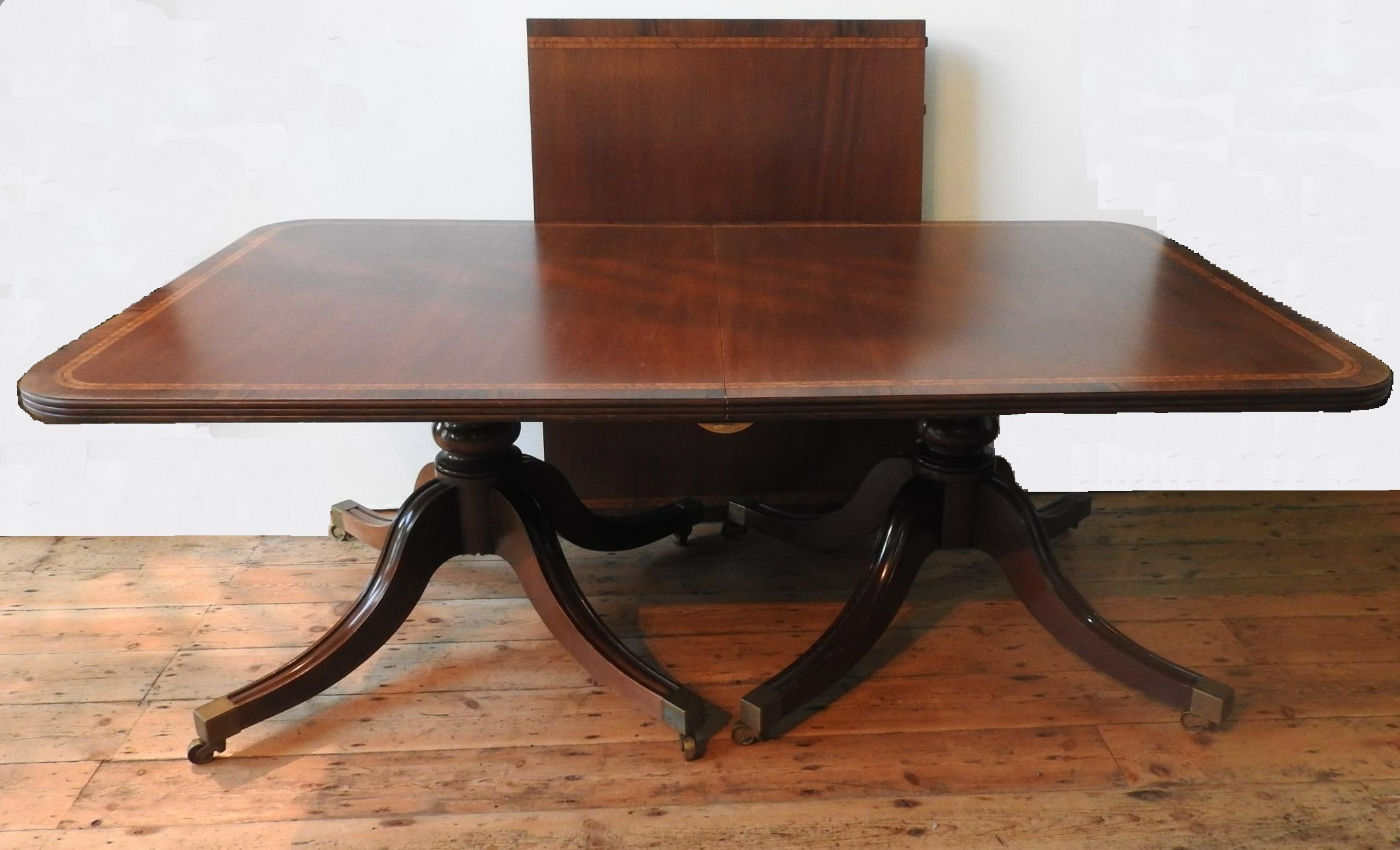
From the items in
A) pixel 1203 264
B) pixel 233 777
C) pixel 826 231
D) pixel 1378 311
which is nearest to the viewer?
pixel 233 777

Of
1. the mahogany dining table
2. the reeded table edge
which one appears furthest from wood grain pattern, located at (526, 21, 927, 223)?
the reeded table edge

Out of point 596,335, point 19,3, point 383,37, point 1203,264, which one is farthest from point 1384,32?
point 19,3

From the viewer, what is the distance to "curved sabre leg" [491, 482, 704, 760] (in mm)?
1922

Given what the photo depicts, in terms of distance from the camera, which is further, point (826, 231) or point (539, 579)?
point (826, 231)

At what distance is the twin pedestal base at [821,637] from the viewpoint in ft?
6.35

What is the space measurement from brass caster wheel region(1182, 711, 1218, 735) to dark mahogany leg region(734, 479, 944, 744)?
0.49 m

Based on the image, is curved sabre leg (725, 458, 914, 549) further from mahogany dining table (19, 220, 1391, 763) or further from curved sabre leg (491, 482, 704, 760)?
curved sabre leg (491, 482, 704, 760)

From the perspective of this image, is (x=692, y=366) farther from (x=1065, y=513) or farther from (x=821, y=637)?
(x=1065, y=513)

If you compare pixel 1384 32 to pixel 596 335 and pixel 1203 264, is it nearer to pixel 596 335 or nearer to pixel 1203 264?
pixel 1203 264

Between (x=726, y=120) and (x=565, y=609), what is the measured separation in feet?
3.18

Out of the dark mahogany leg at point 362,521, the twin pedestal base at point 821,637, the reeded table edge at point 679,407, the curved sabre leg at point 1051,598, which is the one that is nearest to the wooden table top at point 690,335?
the reeded table edge at point 679,407

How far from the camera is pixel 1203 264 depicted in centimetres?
201

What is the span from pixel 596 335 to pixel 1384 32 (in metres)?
1.84

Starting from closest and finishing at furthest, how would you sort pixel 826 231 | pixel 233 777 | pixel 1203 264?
1. pixel 233 777
2. pixel 1203 264
3. pixel 826 231
